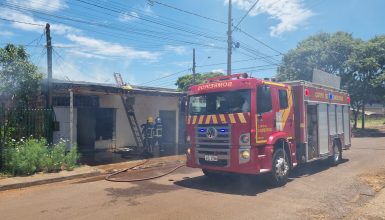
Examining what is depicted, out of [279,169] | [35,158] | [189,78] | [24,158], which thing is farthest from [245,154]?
[189,78]

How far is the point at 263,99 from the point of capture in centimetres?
919

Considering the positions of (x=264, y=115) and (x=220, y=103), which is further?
(x=220, y=103)

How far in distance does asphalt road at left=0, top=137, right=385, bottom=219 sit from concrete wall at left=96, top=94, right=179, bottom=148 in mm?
8471

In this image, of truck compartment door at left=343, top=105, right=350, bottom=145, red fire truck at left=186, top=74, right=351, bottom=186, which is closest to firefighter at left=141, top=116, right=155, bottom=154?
red fire truck at left=186, top=74, right=351, bottom=186

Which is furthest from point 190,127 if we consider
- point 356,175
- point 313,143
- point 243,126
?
point 356,175

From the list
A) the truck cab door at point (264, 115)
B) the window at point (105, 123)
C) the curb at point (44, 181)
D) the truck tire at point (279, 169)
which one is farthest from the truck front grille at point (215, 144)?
the window at point (105, 123)

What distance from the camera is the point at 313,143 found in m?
12.0

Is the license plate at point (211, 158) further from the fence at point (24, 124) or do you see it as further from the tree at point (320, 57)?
the tree at point (320, 57)

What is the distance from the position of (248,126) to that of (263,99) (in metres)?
0.86

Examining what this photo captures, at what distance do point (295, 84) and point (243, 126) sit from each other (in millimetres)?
3208

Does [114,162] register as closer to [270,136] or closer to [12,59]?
[12,59]

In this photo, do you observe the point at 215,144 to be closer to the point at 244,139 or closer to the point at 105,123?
the point at 244,139

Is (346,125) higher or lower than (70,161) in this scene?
higher

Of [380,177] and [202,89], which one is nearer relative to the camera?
[202,89]
